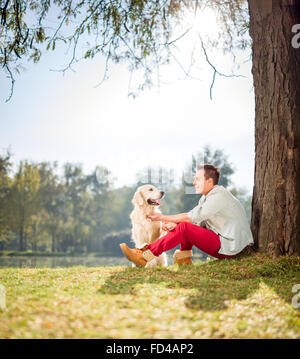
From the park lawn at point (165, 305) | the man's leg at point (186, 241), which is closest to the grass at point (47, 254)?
the man's leg at point (186, 241)

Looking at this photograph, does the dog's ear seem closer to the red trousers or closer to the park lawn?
the red trousers

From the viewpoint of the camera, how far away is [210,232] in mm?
5715

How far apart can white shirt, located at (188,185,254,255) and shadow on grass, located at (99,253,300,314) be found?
0.82 feet

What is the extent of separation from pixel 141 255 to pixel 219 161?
2304 centimetres

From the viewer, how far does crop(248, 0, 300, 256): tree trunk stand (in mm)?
5504

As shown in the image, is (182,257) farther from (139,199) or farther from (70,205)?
(70,205)

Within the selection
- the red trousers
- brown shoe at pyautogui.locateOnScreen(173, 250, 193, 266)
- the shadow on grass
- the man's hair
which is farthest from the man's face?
the shadow on grass

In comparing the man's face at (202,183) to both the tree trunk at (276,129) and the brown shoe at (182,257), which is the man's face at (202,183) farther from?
the brown shoe at (182,257)

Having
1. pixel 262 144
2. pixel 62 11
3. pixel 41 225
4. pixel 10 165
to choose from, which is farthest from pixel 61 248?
pixel 262 144

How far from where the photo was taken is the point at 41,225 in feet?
127

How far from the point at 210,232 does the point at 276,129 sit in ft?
6.69

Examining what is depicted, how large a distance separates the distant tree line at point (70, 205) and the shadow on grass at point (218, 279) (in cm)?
2007

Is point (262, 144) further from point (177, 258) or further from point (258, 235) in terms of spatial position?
point (177, 258)
